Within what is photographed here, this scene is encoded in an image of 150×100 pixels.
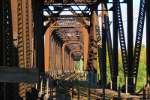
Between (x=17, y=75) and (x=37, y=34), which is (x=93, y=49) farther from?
(x=17, y=75)

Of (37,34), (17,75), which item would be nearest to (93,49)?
(37,34)

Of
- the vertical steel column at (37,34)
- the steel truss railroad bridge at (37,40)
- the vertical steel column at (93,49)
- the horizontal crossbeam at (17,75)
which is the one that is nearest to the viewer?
the horizontal crossbeam at (17,75)

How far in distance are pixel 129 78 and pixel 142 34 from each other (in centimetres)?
191

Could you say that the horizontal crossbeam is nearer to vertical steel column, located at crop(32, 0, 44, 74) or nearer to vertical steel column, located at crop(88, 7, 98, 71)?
vertical steel column, located at crop(32, 0, 44, 74)

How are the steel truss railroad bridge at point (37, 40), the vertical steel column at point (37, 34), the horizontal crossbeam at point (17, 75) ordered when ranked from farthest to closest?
the vertical steel column at point (37, 34) < the steel truss railroad bridge at point (37, 40) < the horizontal crossbeam at point (17, 75)

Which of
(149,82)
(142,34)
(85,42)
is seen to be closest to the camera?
(149,82)

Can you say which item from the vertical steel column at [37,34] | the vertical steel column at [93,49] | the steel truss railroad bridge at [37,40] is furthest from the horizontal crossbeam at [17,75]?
the vertical steel column at [93,49]

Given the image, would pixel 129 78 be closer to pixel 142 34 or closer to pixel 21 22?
pixel 142 34

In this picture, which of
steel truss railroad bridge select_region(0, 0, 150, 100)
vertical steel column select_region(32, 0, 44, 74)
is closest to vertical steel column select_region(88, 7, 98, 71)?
steel truss railroad bridge select_region(0, 0, 150, 100)

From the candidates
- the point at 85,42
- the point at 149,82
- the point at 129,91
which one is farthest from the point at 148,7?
the point at 85,42

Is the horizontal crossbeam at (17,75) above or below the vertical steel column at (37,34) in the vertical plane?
below

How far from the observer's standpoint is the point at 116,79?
2636 cm

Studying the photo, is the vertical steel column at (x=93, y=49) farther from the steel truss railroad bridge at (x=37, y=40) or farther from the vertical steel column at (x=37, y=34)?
the vertical steel column at (x=37, y=34)

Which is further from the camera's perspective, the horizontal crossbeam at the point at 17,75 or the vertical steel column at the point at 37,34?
the vertical steel column at the point at 37,34
